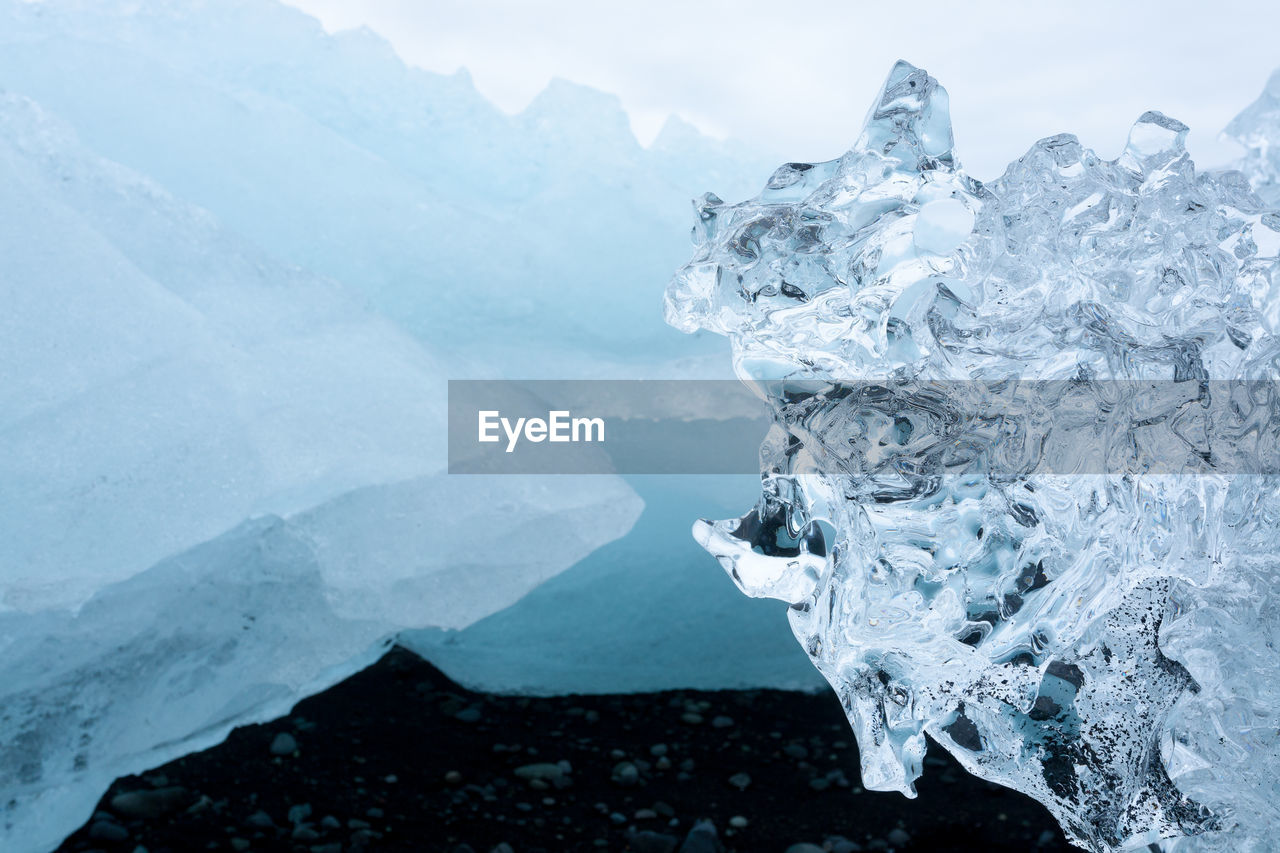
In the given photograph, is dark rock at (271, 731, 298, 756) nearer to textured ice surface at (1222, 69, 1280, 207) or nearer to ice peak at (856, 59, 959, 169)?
ice peak at (856, 59, 959, 169)

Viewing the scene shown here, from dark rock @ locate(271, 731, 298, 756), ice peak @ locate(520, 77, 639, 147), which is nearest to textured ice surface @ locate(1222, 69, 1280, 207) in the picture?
ice peak @ locate(520, 77, 639, 147)

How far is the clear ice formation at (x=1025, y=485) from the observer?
180 centimetres

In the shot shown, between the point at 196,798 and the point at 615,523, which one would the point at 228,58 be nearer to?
the point at 615,523

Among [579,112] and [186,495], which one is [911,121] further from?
[579,112]

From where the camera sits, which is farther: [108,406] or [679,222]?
[679,222]

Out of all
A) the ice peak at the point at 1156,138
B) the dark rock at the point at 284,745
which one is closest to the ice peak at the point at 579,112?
the dark rock at the point at 284,745

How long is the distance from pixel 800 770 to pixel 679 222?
9.05ft

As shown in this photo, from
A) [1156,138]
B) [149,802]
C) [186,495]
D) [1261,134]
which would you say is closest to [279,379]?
[186,495]

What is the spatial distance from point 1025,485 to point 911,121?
70 cm

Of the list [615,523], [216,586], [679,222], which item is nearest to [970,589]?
[615,523]

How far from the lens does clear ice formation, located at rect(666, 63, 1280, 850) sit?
5.91 ft

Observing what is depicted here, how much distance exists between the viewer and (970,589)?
182 centimetres

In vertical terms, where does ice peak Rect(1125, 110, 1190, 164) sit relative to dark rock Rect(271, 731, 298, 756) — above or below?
above

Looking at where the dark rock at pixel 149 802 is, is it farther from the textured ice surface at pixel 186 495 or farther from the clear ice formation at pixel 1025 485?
the clear ice formation at pixel 1025 485
